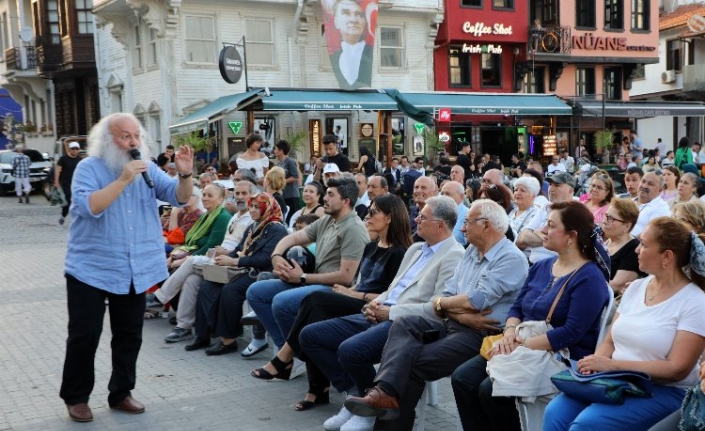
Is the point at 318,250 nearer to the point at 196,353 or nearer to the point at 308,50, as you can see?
the point at 196,353

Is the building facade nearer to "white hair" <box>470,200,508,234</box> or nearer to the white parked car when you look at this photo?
the white parked car

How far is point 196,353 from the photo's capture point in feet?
23.7

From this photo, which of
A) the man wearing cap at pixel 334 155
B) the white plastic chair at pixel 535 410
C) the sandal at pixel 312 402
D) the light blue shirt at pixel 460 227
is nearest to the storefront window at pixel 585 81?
the man wearing cap at pixel 334 155

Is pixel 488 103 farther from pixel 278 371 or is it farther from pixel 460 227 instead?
pixel 278 371

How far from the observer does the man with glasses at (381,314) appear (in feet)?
16.4

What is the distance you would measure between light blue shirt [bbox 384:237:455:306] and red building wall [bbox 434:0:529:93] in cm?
2317

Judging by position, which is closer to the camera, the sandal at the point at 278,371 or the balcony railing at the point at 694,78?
the sandal at the point at 278,371

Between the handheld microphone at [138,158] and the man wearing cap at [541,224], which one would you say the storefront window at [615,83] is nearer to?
the man wearing cap at [541,224]

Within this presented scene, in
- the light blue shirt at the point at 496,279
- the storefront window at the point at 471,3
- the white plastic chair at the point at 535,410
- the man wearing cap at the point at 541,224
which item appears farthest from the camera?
the storefront window at the point at 471,3

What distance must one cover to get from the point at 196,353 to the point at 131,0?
17815 mm

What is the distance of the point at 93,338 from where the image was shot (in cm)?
527

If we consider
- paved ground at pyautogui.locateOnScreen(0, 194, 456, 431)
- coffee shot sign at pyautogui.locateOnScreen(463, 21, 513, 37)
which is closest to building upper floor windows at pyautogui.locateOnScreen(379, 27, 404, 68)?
coffee shot sign at pyautogui.locateOnScreen(463, 21, 513, 37)

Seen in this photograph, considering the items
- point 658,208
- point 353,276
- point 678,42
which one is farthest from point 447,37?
point 353,276

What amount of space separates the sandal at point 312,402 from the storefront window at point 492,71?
82.0 ft
